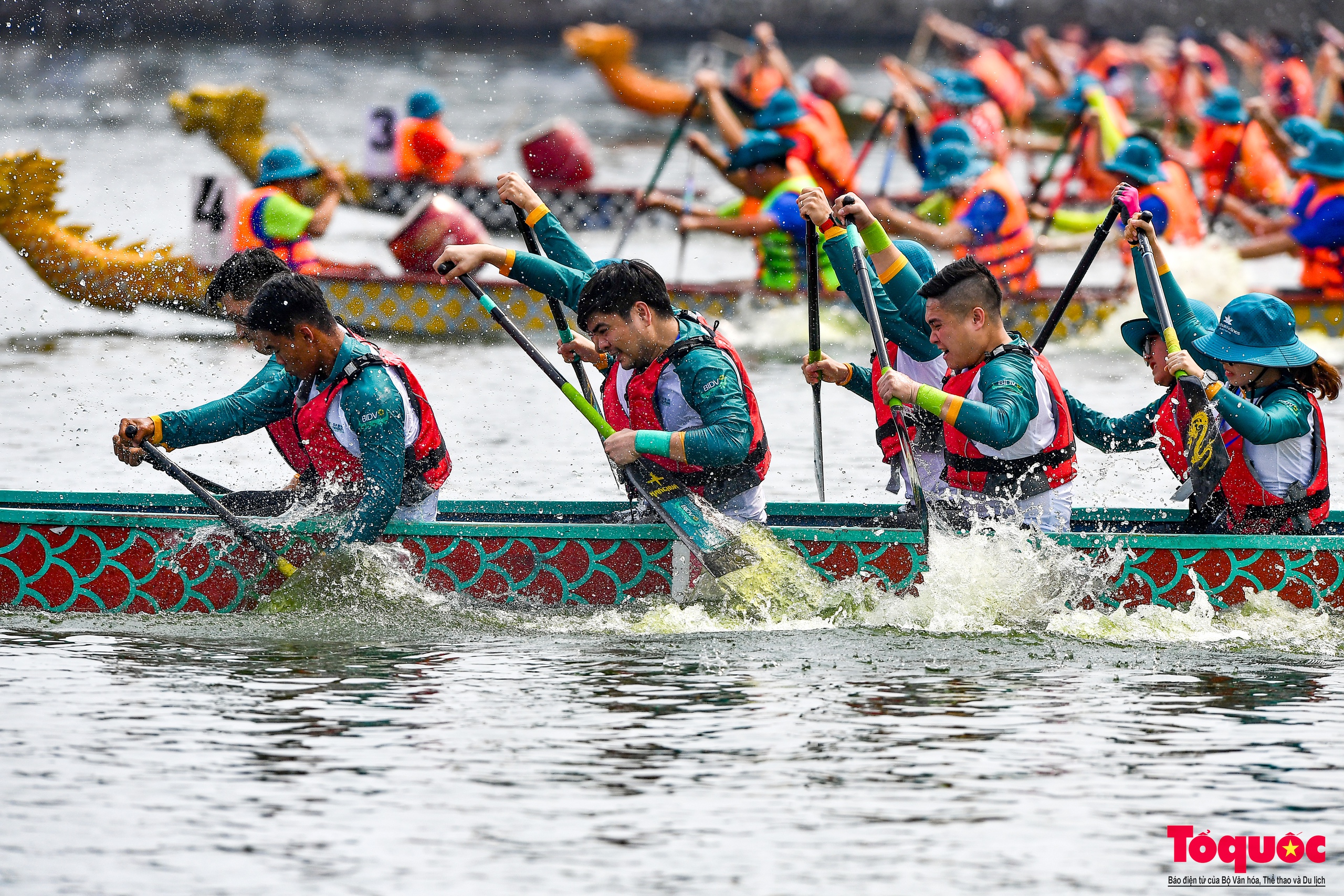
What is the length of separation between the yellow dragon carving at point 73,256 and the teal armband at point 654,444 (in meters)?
8.56

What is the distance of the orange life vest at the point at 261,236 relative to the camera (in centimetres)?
1377

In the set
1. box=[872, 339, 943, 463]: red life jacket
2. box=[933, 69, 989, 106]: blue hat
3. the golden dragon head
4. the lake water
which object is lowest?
the lake water

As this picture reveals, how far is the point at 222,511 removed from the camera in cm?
767

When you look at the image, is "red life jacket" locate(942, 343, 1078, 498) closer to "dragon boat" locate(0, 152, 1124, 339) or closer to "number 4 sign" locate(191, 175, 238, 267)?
"dragon boat" locate(0, 152, 1124, 339)

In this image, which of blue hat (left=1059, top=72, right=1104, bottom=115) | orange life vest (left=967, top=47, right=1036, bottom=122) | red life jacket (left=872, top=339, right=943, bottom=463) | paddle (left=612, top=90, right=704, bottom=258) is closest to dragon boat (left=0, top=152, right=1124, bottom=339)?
paddle (left=612, top=90, right=704, bottom=258)

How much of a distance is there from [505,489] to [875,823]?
20.9 feet

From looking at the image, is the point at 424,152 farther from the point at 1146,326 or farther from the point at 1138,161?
the point at 1146,326

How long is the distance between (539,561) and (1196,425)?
258 centimetres

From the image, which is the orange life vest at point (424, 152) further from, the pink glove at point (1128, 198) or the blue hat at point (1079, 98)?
the pink glove at point (1128, 198)

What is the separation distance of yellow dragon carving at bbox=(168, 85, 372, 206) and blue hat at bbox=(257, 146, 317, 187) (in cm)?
358

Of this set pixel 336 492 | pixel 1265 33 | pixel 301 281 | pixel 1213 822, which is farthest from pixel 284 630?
pixel 1265 33

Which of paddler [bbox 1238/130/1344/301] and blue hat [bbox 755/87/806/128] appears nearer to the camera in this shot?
paddler [bbox 1238/130/1344/301]

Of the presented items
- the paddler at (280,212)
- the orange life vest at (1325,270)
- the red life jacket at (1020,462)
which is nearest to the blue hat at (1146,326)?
the red life jacket at (1020,462)

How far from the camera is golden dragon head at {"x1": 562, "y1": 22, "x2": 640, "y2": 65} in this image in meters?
38.4
